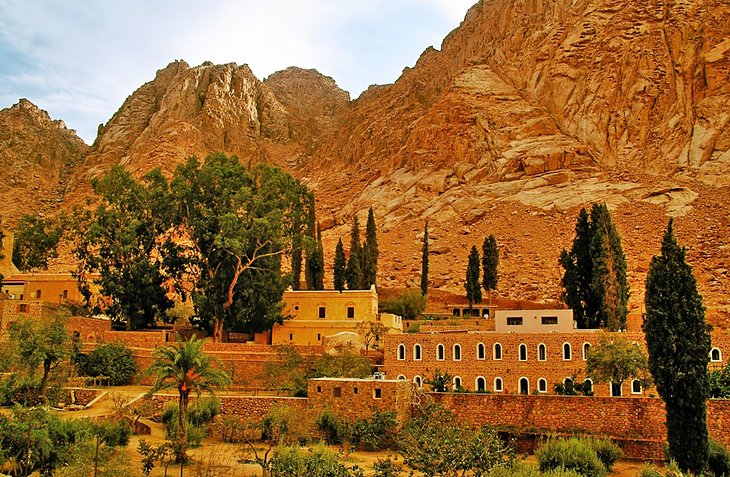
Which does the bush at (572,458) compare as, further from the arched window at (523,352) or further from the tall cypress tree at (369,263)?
the tall cypress tree at (369,263)

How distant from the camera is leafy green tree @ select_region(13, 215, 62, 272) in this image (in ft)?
171

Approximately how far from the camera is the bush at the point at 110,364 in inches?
1426

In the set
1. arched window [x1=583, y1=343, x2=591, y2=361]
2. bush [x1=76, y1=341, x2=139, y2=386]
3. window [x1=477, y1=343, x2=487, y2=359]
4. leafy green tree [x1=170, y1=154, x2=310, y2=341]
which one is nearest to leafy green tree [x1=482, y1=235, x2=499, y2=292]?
leafy green tree [x1=170, y1=154, x2=310, y2=341]

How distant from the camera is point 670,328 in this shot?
2603cm

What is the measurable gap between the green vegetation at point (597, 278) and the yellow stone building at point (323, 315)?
10.4m

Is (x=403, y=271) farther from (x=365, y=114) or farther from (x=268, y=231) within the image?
(x=365, y=114)

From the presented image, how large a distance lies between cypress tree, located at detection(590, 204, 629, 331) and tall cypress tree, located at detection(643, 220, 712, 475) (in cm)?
1330

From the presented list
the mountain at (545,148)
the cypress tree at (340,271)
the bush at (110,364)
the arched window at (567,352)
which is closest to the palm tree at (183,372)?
the bush at (110,364)

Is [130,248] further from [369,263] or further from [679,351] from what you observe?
[679,351]

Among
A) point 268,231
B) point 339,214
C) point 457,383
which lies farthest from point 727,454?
point 339,214

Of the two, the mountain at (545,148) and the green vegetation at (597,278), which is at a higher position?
the mountain at (545,148)

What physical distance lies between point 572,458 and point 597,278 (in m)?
16.6

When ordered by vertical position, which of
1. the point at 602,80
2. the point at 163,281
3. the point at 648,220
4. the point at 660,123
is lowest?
the point at 163,281

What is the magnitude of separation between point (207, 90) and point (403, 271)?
64.5 metres
